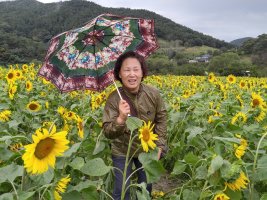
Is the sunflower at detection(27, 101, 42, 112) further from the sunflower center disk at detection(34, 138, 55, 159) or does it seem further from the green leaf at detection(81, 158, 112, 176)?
the sunflower center disk at detection(34, 138, 55, 159)

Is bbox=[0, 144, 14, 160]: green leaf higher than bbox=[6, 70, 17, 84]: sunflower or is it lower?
higher

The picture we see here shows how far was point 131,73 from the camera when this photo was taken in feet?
Answer: 9.14

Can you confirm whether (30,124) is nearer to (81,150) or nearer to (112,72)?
(81,150)

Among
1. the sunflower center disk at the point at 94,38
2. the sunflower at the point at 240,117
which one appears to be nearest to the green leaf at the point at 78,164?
the sunflower center disk at the point at 94,38

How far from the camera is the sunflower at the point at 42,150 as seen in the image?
159cm

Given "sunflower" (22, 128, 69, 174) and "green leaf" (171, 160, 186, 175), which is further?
"green leaf" (171, 160, 186, 175)

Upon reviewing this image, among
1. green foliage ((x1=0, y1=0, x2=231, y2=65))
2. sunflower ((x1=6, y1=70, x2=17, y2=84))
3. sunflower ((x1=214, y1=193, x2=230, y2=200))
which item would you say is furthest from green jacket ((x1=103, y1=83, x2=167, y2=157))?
green foliage ((x1=0, y1=0, x2=231, y2=65))

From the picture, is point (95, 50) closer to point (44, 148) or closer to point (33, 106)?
point (33, 106)

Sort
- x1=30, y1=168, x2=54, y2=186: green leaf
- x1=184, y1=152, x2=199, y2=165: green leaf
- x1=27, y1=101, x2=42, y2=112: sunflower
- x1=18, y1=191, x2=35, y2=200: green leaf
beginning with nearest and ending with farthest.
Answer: x1=18, y1=191, x2=35, y2=200: green leaf
x1=30, y1=168, x2=54, y2=186: green leaf
x1=184, y1=152, x2=199, y2=165: green leaf
x1=27, y1=101, x2=42, y2=112: sunflower

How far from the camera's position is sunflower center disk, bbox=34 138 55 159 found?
1.63 m

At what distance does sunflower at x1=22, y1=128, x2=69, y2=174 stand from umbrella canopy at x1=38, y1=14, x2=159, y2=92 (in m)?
1.33

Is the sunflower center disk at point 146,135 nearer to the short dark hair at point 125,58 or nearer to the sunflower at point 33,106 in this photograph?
the short dark hair at point 125,58

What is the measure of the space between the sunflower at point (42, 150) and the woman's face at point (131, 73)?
118 centimetres

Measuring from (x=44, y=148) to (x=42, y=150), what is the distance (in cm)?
1
